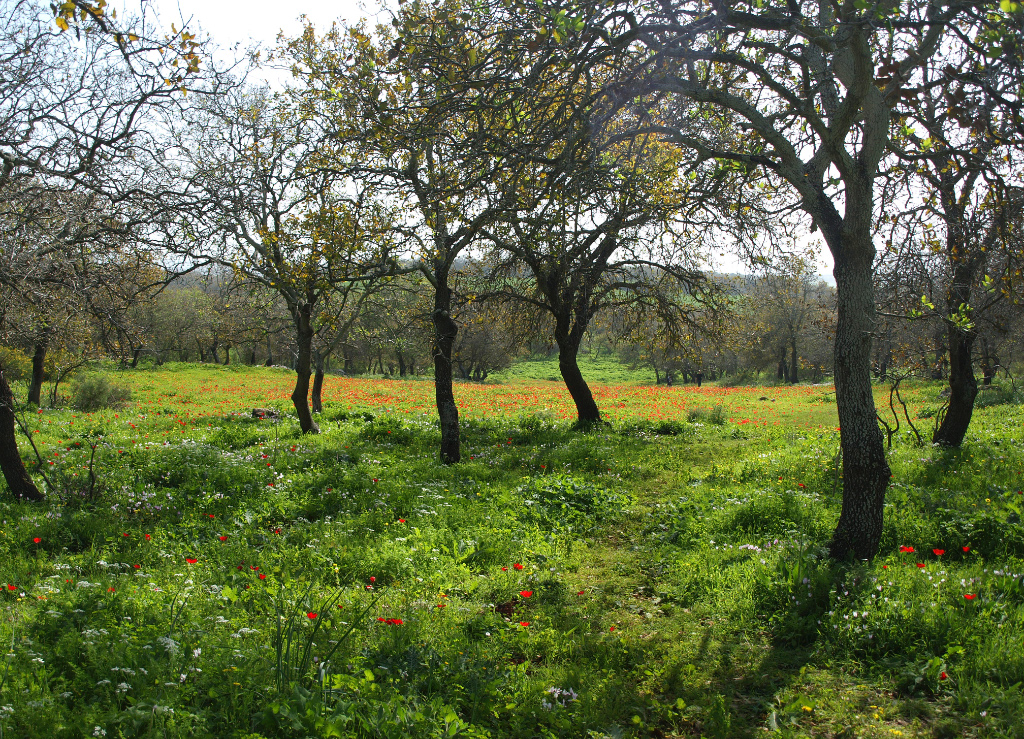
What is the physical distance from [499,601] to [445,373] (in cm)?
716

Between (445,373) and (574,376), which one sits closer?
(445,373)

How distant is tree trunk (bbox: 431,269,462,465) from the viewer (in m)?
11.8

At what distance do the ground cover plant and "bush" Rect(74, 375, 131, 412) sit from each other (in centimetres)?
1398


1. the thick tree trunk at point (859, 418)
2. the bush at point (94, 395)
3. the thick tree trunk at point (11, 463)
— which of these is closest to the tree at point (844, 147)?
the thick tree trunk at point (859, 418)

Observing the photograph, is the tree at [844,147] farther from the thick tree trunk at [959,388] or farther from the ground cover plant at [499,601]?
the thick tree trunk at [959,388]

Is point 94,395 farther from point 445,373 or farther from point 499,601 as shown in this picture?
point 499,601

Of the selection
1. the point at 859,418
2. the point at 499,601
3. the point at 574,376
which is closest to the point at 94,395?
the point at 574,376

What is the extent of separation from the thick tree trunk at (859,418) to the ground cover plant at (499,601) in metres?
0.33

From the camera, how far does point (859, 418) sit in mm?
5973

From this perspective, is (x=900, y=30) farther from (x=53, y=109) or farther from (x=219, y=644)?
(x=53, y=109)

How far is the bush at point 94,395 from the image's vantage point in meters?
22.5

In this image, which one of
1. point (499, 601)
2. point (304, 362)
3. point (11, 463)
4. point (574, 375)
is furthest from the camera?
point (574, 375)

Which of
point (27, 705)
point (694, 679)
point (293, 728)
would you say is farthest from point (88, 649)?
point (694, 679)

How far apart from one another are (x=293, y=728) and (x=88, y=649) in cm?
184
